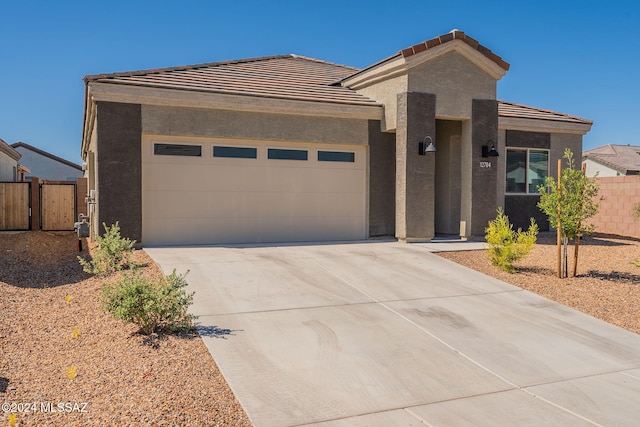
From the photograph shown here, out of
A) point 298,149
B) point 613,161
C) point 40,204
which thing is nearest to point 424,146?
point 298,149

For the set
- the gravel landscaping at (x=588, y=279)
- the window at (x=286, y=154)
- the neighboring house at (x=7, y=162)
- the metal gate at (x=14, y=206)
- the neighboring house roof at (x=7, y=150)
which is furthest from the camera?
the neighboring house at (x=7, y=162)

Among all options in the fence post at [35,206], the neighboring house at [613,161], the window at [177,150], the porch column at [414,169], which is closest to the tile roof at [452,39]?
the porch column at [414,169]

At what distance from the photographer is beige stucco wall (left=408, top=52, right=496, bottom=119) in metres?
13.6

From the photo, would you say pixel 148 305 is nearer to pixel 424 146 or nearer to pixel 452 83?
pixel 424 146

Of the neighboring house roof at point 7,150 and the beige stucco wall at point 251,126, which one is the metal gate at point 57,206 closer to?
the neighboring house roof at point 7,150

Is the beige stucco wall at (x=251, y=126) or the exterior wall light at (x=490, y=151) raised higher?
the beige stucco wall at (x=251, y=126)

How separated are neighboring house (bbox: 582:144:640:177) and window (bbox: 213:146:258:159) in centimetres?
2609

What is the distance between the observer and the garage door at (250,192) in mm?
12367

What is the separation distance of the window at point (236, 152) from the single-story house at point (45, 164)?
33.9 metres

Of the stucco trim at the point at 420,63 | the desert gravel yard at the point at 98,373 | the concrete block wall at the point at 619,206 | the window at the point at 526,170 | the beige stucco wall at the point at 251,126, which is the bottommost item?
the desert gravel yard at the point at 98,373

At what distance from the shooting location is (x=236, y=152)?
1299cm

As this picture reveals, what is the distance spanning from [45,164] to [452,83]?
38.2 m

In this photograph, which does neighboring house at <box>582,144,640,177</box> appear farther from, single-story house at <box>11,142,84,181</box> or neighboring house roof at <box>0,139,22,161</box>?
single-story house at <box>11,142,84,181</box>

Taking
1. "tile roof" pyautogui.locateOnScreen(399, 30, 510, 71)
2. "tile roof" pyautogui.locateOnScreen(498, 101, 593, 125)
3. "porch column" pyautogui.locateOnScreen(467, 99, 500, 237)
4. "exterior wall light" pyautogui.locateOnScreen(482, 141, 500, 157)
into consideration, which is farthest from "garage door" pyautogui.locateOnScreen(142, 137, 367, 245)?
"tile roof" pyautogui.locateOnScreen(498, 101, 593, 125)
